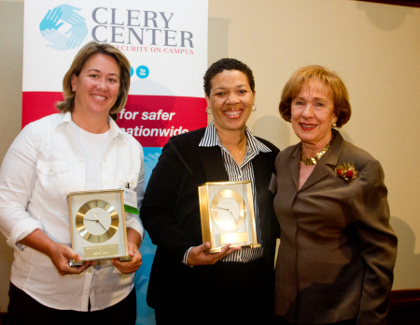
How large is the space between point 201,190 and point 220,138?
502 millimetres

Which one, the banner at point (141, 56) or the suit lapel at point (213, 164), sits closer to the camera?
the suit lapel at point (213, 164)

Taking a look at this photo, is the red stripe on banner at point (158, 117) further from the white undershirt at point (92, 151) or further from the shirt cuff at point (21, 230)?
the shirt cuff at point (21, 230)

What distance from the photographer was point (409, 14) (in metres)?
3.75

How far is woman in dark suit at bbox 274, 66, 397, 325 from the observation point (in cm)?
162

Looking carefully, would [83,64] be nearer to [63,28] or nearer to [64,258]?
[63,28]

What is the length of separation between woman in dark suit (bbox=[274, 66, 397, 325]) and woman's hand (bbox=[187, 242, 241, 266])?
384 mm

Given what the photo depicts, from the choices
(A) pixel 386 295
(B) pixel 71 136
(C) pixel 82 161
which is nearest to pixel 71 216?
(C) pixel 82 161

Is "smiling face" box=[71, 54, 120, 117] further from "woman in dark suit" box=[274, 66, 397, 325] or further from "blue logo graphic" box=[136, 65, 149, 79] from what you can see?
"woman in dark suit" box=[274, 66, 397, 325]

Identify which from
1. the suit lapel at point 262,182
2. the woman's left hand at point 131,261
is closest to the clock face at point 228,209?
the suit lapel at point 262,182

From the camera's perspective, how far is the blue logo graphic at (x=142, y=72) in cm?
259

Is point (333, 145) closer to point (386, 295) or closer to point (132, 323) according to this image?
point (386, 295)

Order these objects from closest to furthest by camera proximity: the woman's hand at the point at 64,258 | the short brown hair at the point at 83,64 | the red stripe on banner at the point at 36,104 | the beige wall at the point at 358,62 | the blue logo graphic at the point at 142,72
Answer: the woman's hand at the point at 64,258 < the short brown hair at the point at 83,64 < the red stripe on banner at the point at 36,104 < the blue logo graphic at the point at 142,72 < the beige wall at the point at 358,62

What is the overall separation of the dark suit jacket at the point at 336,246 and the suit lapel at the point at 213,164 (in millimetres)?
363

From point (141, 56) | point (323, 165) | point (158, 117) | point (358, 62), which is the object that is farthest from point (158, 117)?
point (358, 62)
